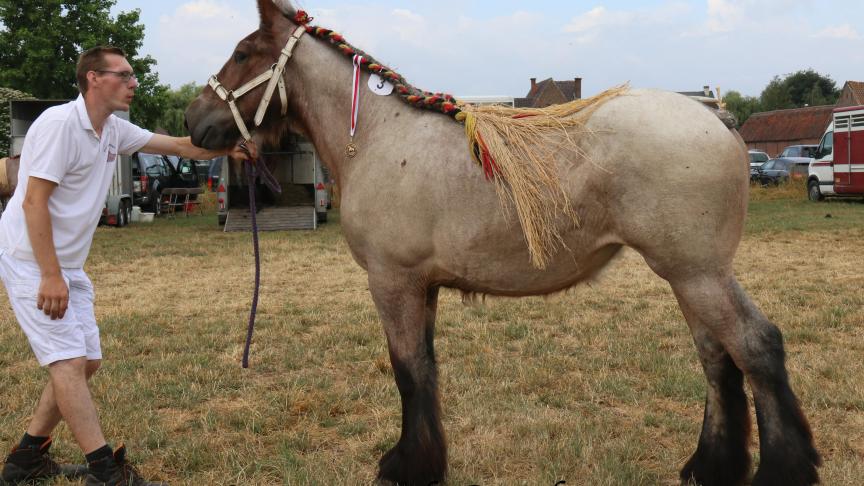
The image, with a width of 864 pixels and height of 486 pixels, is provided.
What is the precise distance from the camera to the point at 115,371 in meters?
5.52

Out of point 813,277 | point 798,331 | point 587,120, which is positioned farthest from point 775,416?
point 813,277

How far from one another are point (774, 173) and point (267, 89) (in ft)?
101

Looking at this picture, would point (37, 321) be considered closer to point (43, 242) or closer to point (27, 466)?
point (43, 242)

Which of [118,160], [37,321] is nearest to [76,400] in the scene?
[37,321]

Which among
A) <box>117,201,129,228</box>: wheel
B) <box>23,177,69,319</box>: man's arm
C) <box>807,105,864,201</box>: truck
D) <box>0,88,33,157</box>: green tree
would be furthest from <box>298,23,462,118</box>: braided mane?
<box>807,105,864,201</box>: truck

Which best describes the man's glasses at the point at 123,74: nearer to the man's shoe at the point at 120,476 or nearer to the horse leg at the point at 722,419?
the man's shoe at the point at 120,476

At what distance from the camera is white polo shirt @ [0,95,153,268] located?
3.14 m

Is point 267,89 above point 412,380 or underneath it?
above

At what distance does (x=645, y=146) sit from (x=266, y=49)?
187 centimetres

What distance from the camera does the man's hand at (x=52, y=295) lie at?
3.09 m

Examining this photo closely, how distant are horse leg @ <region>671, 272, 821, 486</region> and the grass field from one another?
608mm

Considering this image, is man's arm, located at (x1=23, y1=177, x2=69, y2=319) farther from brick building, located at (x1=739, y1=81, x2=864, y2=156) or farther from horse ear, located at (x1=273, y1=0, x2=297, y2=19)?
brick building, located at (x1=739, y1=81, x2=864, y2=156)

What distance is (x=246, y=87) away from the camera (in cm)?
359

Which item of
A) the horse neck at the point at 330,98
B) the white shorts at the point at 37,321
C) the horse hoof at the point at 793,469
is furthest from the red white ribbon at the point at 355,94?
the horse hoof at the point at 793,469
